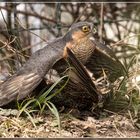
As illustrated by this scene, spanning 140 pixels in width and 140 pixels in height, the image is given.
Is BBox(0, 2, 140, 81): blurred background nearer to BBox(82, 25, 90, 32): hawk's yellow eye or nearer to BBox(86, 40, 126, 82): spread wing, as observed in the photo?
BBox(86, 40, 126, 82): spread wing

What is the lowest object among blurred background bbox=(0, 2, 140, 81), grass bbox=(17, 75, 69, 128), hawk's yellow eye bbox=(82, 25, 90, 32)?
blurred background bbox=(0, 2, 140, 81)

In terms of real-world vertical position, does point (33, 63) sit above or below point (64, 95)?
above

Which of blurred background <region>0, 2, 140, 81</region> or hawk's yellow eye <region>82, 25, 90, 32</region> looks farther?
blurred background <region>0, 2, 140, 81</region>

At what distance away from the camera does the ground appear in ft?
7.00

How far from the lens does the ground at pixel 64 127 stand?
7.00 ft

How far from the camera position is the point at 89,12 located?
14.4 feet

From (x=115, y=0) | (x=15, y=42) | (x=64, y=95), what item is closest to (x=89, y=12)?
(x=115, y=0)

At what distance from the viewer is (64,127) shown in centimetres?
218

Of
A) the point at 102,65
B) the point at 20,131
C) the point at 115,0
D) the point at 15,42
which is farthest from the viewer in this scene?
the point at 115,0

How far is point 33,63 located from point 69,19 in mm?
2512

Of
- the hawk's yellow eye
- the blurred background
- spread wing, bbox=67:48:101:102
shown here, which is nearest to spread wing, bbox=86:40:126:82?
Answer: the hawk's yellow eye

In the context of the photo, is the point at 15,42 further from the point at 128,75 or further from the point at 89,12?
the point at 89,12

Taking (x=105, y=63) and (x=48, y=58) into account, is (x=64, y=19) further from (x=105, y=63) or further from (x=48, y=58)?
(x=48, y=58)

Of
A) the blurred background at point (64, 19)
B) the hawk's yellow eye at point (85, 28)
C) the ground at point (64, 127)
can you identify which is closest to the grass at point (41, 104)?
the ground at point (64, 127)
